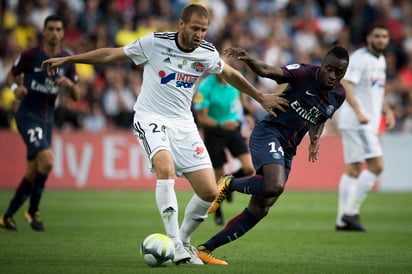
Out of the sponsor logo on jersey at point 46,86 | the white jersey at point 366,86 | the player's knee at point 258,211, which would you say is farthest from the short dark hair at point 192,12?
the white jersey at point 366,86

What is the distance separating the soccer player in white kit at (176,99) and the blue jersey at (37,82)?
3.77 m

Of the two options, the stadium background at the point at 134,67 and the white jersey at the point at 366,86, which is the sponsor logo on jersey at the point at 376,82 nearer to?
the white jersey at the point at 366,86

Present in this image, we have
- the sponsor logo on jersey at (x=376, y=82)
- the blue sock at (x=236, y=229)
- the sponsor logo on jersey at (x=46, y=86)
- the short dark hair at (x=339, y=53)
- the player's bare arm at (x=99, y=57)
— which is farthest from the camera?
the sponsor logo on jersey at (x=376, y=82)

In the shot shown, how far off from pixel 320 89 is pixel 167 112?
1.71 m

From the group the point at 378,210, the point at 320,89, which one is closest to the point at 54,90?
the point at 320,89

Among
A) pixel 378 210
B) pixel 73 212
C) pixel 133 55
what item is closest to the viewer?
pixel 133 55

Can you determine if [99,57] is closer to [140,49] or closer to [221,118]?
[140,49]

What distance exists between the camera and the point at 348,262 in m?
9.50

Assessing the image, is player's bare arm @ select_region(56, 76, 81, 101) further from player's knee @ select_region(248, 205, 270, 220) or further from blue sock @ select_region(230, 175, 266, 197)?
player's knee @ select_region(248, 205, 270, 220)

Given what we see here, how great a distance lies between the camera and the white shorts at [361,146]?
13555 millimetres

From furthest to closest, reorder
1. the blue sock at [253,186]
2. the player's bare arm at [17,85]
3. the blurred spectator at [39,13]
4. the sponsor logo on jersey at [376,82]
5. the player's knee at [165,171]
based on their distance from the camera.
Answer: the blurred spectator at [39,13] < the sponsor logo on jersey at [376,82] < the player's bare arm at [17,85] < the blue sock at [253,186] < the player's knee at [165,171]

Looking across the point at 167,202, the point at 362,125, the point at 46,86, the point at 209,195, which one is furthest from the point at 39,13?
the point at 167,202

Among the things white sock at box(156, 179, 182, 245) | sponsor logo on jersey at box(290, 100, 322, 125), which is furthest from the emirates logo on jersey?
sponsor logo on jersey at box(290, 100, 322, 125)

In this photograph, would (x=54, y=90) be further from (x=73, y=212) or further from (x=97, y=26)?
(x=97, y=26)
